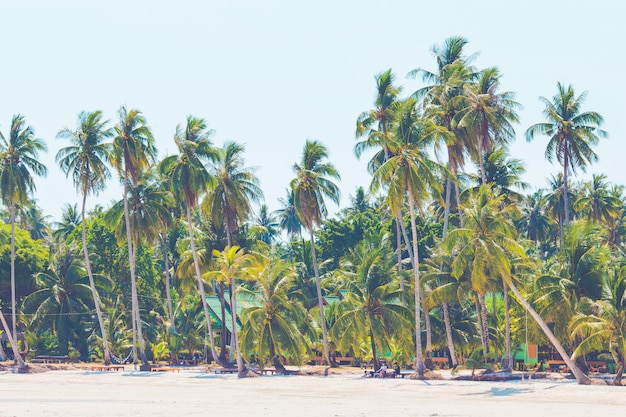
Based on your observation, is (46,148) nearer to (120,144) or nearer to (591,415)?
(120,144)

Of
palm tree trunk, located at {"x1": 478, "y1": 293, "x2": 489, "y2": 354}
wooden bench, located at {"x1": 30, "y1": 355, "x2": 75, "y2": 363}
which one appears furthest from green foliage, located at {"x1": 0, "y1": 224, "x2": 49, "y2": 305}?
palm tree trunk, located at {"x1": 478, "y1": 293, "x2": 489, "y2": 354}

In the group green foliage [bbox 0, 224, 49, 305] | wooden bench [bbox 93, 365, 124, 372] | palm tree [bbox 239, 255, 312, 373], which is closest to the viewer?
palm tree [bbox 239, 255, 312, 373]

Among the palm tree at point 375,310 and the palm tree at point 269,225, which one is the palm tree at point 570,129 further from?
the palm tree at point 269,225

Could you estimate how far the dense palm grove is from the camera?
42.9 m

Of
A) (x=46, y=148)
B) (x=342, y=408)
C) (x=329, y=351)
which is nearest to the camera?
(x=342, y=408)

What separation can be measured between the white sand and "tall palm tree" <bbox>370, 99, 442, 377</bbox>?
20.5 ft

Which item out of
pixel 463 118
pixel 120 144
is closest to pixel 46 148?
pixel 120 144

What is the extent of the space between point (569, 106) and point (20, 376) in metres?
40.1

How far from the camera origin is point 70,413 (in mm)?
29312

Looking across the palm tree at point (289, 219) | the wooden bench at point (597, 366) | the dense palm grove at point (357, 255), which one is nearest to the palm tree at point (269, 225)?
the palm tree at point (289, 219)

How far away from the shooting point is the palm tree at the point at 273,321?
49594mm

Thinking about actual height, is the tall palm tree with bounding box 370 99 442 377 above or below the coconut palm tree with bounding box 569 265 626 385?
above

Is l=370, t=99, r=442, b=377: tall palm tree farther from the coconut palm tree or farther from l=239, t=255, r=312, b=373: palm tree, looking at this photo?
the coconut palm tree

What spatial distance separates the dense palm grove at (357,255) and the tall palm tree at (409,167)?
11cm
